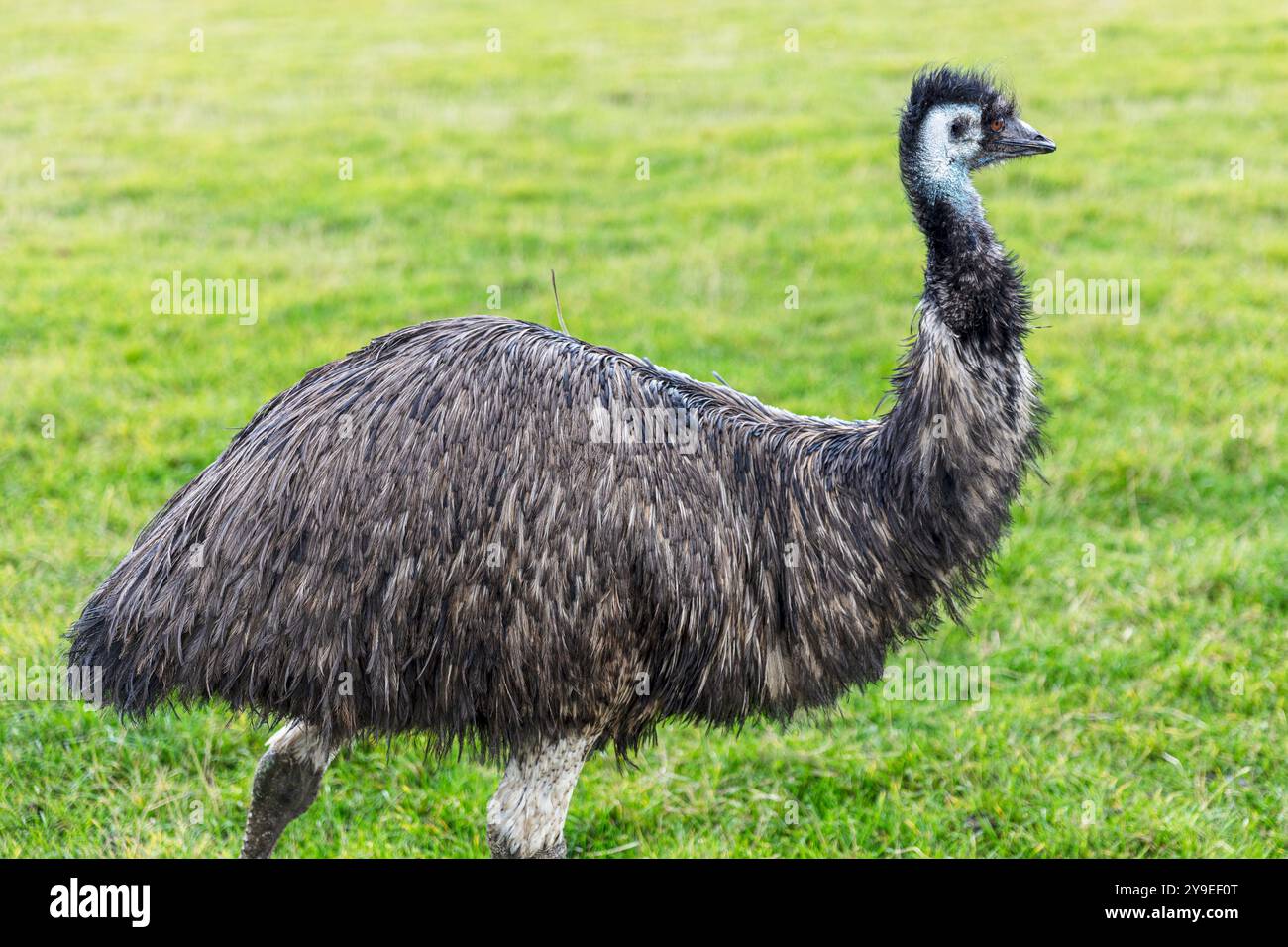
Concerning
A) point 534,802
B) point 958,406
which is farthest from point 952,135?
point 534,802

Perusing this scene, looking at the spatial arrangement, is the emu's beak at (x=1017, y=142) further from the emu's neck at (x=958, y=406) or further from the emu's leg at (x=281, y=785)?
the emu's leg at (x=281, y=785)

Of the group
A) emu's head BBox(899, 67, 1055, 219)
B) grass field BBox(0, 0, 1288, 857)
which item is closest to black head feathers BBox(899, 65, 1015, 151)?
emu's head BBox(899, 67, 1055, 219)

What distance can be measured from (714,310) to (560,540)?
17.3ft

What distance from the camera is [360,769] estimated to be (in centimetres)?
495

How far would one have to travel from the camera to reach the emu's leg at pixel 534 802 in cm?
371

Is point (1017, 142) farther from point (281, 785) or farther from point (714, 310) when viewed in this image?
point (714, 310)

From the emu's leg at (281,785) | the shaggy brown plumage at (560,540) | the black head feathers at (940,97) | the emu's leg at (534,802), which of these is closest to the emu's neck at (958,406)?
the shaggy brown plumage at (560,540)

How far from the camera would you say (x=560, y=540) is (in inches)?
137

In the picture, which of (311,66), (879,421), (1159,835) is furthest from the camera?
(311,66)

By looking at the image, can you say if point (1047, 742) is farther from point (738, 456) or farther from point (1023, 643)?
point (738, 456)

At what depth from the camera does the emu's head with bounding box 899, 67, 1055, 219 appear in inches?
143

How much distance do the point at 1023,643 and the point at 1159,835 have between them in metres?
1.22

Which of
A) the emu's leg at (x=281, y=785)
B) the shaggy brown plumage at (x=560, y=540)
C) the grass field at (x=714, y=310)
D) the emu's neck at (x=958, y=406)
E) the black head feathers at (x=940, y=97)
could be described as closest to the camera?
the shaggy brown plumage at (x=560, y=540)

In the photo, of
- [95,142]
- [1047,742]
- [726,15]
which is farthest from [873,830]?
[726,15]
